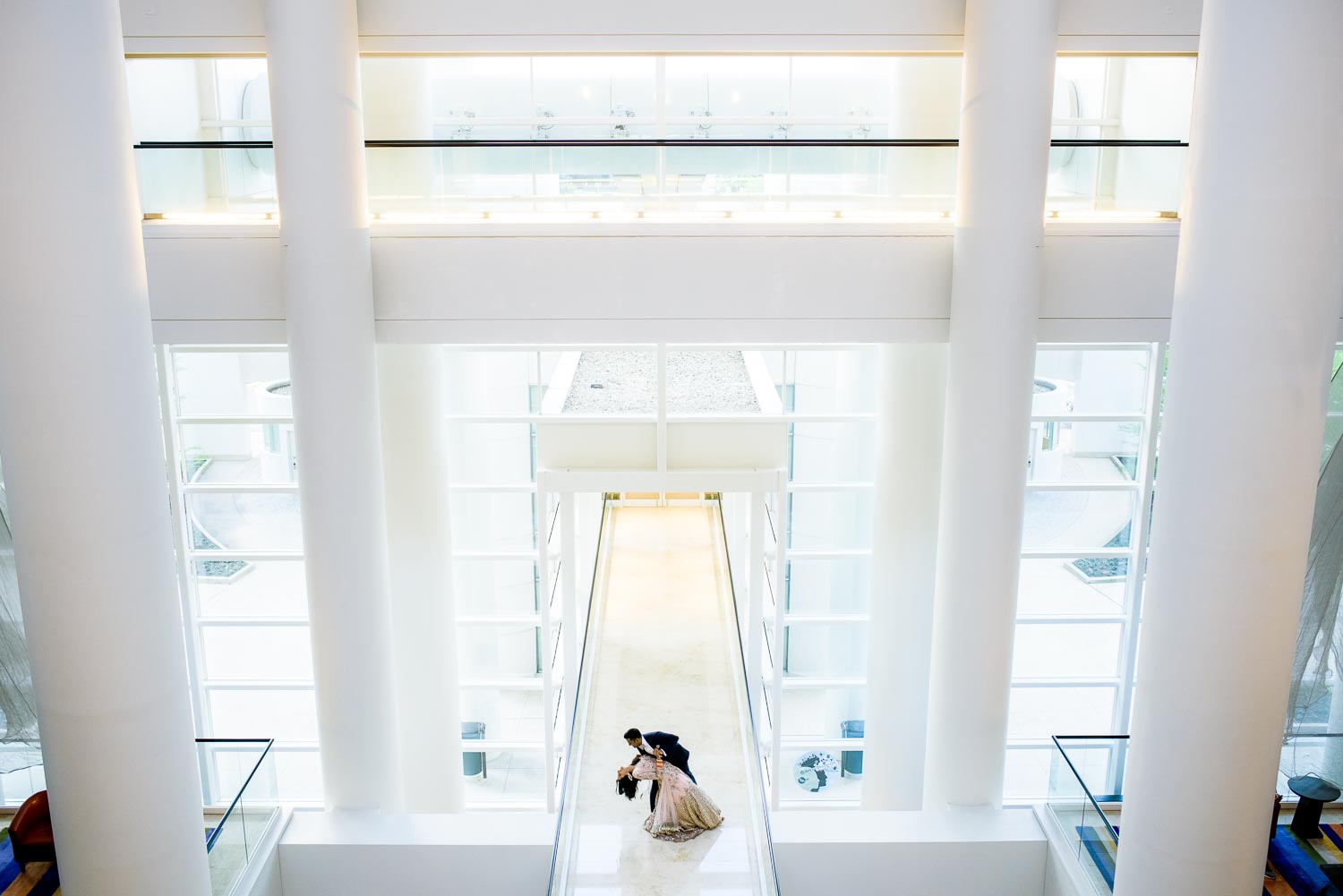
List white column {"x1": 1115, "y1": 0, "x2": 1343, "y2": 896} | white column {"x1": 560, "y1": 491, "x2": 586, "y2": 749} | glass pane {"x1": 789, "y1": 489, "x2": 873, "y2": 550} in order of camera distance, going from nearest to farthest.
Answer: white column {"x1": 1115, "y1": 0, "x2": 1343, "y2": 896}
white column {"x1": 560, "y1": 491, "x2": 586, "y2": 749}
glass pane {"x1": 789, "y1": 489, "x2": 873, "y2": 550}

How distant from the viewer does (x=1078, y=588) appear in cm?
1063

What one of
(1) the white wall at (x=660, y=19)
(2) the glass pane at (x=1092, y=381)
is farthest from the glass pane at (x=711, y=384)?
(1) the white wall at (x=660, y=19)

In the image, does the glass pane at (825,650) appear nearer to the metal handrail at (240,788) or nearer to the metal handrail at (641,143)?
the metal handrail at (641,143)

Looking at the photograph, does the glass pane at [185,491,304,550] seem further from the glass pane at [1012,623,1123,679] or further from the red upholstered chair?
the glass pane at [1012,623,1123,679]

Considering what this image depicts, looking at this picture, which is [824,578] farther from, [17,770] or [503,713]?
[17,770]

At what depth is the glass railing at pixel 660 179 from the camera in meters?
8.31

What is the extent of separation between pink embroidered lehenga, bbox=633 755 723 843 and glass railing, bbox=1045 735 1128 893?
299 cm

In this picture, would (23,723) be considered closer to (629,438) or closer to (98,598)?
(98,598)

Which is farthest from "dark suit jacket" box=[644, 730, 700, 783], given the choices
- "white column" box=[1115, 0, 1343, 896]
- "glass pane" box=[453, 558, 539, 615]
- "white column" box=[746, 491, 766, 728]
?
"glass pane" box=[453, 558, 539, 615]

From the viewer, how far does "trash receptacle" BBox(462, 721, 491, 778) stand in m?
11.7

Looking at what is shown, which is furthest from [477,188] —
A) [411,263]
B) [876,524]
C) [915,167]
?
[876,524]

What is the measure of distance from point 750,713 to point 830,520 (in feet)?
9.13

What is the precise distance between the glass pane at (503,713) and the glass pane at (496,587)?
946mm

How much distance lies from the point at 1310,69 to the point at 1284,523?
2201 millimetres
